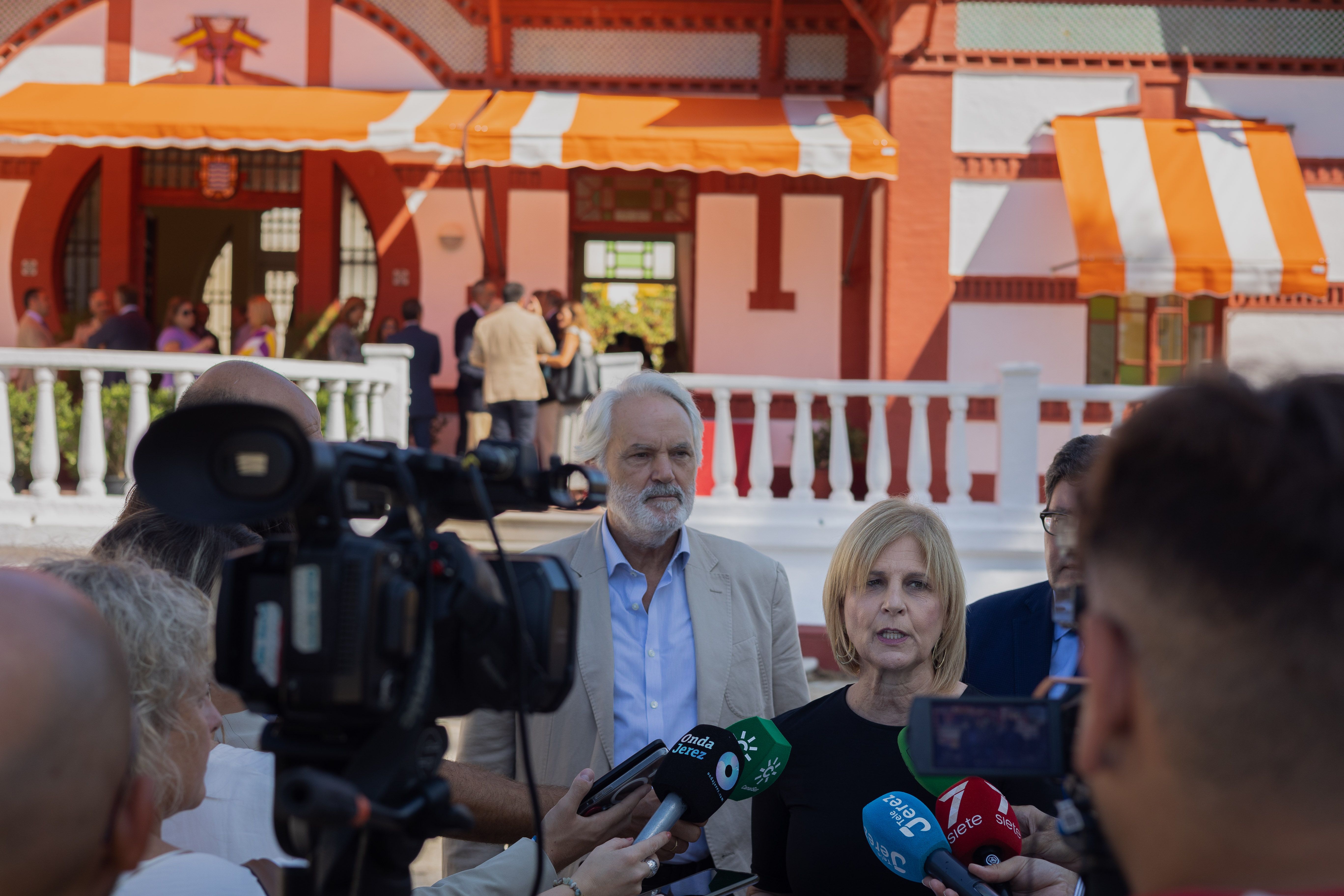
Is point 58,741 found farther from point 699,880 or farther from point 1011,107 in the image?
point 1011,107

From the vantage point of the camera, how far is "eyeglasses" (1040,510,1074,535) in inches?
112

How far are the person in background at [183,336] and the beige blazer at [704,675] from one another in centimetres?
773

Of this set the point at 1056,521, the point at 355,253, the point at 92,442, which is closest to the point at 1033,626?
the point at 1056,521

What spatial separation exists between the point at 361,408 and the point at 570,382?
81.8 inches

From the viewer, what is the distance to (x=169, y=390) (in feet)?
26.3

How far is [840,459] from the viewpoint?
8023mm

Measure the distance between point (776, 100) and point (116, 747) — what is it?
10.5 meters

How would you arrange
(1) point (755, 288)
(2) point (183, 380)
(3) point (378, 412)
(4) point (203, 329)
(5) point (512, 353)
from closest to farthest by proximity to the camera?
(2) point (183, 380)
(3) point (378, 412)
(5) point (512, 353)
(4) point (203, 329)
(1) point (755, 288)

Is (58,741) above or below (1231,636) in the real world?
below

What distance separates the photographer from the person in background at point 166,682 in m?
1.62

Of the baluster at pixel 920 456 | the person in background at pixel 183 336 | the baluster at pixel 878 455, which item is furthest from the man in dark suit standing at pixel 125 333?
the baluster at pixel 920 456

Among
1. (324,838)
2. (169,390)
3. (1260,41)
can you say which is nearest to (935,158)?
(1260,41)

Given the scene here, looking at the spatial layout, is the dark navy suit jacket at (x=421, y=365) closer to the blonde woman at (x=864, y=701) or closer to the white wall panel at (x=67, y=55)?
the white wall panel at (x=67, y=55)

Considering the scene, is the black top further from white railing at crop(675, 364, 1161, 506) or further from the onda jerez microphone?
white railing at crop(675, 364, 1161, 506)
